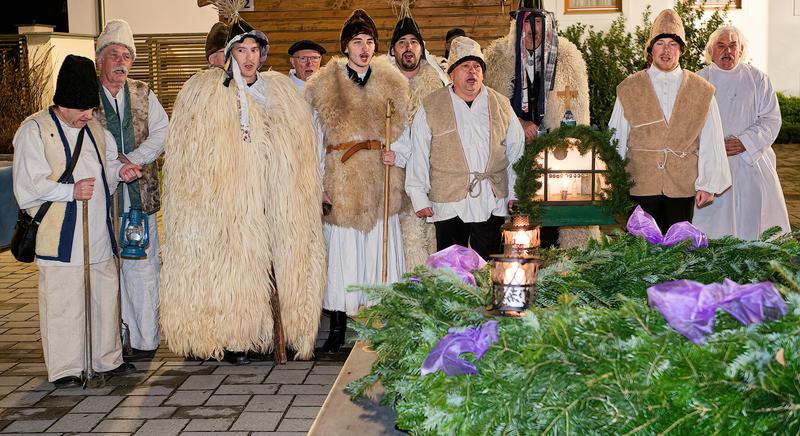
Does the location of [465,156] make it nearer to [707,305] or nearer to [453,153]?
[453,153]

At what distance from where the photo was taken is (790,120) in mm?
23375

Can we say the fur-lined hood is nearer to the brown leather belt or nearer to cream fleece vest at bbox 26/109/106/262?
the brown leather belt

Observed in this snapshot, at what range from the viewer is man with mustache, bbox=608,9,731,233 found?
20.1ft

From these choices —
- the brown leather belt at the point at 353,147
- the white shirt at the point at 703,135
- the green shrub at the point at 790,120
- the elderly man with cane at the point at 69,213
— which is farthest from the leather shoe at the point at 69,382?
the green shrub at the point at 790,120

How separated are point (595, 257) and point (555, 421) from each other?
1.35m

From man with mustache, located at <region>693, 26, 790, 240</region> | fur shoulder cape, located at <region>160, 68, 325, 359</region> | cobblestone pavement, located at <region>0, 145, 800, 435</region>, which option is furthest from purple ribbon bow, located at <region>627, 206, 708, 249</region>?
man with mustache, located at <region>693, 26, 790, 240</region>

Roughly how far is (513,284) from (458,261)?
625mm

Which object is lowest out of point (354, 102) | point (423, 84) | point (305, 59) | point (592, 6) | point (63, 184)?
point (63, 184)

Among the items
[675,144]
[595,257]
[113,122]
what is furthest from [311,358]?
[595,257]

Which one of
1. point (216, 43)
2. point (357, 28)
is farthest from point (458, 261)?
point (216, 43)

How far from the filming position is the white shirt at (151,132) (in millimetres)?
6391

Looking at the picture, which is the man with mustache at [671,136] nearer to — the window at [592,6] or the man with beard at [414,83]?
the man with beard at [414,83]

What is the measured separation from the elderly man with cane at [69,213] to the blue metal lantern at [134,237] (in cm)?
35

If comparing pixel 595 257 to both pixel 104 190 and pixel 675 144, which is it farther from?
pixel 104 190
